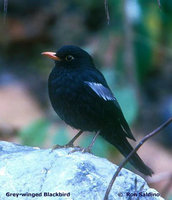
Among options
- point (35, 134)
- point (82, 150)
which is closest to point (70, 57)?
point (35, 134)

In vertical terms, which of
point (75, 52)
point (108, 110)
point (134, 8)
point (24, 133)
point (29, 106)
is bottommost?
point (29, 106)

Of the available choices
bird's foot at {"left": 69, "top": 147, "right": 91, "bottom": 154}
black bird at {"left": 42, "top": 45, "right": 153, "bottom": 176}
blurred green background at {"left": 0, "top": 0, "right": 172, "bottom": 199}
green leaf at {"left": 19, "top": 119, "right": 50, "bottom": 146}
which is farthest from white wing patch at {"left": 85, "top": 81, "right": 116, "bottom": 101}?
green leaf at {"left": 19, "top": 119, "right": 50, "bottom": 146}

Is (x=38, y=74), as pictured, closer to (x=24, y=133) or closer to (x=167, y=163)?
(x=167, y=163)

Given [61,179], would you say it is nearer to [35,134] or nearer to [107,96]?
[107,96]

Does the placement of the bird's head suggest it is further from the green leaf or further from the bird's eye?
the green leaf

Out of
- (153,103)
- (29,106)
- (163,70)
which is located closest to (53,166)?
(29,106)

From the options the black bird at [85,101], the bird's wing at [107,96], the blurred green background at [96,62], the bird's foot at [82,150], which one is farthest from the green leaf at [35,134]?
the bird's wing at [107,96]

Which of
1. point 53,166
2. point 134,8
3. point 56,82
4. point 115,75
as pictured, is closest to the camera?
point 53,166
